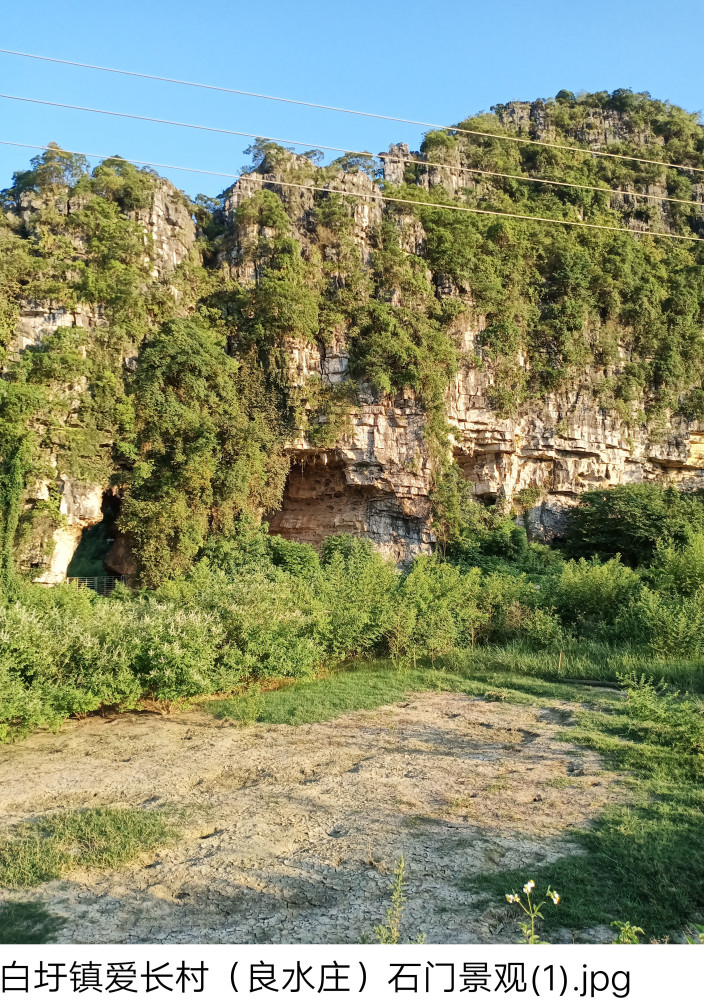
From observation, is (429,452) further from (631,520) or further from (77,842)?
(77,842)

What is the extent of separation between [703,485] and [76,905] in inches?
1009

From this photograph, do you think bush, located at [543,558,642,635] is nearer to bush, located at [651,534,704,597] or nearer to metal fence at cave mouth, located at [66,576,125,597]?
bush, located at [651,534,704,597]

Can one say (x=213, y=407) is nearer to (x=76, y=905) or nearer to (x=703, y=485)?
(x=76, y=905)

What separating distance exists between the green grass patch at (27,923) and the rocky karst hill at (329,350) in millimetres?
12658

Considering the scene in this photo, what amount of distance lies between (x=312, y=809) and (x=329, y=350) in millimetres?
16690

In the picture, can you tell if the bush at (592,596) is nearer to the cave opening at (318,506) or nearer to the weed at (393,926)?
the cave opening at (318,506)

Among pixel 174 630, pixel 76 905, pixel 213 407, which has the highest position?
pixel 213 407

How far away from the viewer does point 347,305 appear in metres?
21.2

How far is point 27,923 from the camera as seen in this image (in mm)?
4012

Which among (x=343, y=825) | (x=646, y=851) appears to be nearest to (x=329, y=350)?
(x=343, y=825)

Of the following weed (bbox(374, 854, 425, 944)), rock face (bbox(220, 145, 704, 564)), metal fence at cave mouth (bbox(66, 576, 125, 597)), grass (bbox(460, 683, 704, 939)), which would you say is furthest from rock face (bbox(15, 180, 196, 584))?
weed (bbox(374, 854, 425, 944))

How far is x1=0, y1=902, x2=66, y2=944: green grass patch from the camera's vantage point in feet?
12.6
